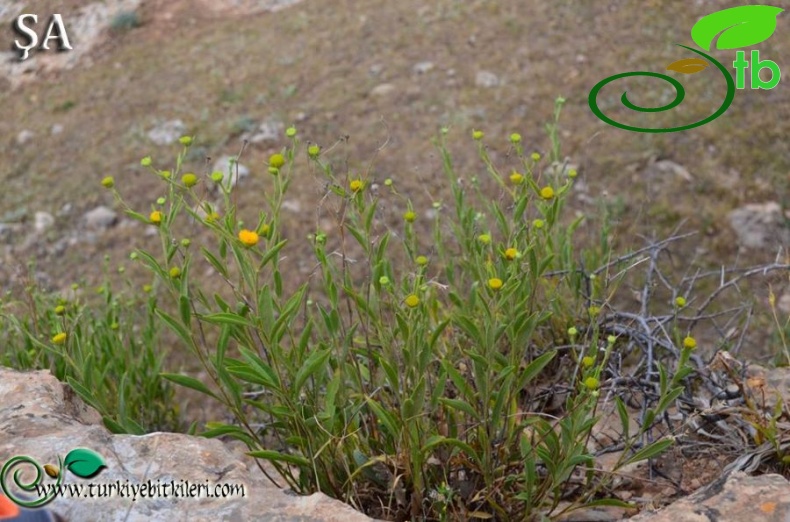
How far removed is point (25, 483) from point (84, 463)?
4.6 inches

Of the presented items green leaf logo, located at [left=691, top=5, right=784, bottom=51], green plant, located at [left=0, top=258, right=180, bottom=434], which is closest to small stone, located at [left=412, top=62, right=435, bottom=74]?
green leaf logo, located at [left=691, top=5, right=784, bottom=51]

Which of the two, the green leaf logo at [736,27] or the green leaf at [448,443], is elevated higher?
the green leaf at [448,443]

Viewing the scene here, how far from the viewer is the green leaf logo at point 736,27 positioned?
5324mm

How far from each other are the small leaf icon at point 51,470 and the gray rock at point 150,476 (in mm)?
11

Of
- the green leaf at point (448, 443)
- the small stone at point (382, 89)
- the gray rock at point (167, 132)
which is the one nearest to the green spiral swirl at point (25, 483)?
the green leaf at point (448, 443)

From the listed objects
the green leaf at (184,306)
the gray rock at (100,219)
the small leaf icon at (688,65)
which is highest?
the green leaf at (184,306)

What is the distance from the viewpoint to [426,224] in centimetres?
439

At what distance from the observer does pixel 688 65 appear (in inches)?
199

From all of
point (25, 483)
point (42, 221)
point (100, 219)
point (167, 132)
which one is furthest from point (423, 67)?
point (25, 483)

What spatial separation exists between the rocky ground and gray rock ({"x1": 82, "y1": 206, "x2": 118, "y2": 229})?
0.05 ft

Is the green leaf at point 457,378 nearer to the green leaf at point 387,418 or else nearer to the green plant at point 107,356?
the green leaf at point 387,418

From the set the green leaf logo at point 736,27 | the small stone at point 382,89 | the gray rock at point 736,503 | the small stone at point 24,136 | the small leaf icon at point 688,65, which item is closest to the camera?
the gray rock at point 736,503

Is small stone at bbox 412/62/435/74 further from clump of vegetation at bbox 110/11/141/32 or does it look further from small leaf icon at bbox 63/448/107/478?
small leaf icon at bbox 63/448/107/478

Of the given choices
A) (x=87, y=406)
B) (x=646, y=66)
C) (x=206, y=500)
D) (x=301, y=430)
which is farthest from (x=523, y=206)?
(x=646, y=66)
